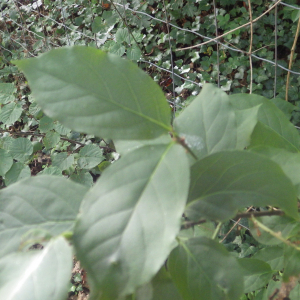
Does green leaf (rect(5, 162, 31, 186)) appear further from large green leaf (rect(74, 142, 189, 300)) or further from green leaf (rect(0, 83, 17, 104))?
large green leaf (rect(74, 142, 189, 300))

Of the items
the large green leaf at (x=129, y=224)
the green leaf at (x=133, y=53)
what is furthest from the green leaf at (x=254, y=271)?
the green leaf at (x=133, y=53)

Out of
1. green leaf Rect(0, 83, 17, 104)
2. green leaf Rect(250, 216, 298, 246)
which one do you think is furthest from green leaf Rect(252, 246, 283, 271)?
green leaf Rect(0, 83, 17, 104)

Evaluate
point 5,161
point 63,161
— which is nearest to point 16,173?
point 5,161

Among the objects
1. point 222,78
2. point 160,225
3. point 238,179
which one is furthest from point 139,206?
point 222,78

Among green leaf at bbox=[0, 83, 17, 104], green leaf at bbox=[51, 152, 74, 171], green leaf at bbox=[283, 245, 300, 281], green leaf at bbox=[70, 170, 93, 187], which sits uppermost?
green leaf at bbox=[283, 245, 300, 281]

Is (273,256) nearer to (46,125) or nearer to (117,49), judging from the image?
(46,125)

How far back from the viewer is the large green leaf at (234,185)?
40cm

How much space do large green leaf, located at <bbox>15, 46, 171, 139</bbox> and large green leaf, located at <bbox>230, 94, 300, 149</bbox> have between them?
26 cm

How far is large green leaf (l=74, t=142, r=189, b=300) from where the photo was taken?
0.34 meters

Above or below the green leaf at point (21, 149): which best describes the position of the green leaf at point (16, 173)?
below

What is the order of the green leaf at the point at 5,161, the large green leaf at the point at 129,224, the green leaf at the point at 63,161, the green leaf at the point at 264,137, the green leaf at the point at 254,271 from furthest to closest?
the green leaf at the point at 63,161 → the green leaf at the point at 5,161 → the green leaf at the point at 254,271 → the green leaf at the point at 264,137 → the large green leaf at the point at 129,224

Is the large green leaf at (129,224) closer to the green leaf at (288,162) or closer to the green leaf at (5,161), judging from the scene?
the green leaf at (288,162)

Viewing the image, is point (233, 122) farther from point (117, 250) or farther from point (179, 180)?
point (117, 250)

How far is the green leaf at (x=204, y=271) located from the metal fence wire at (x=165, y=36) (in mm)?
1514
